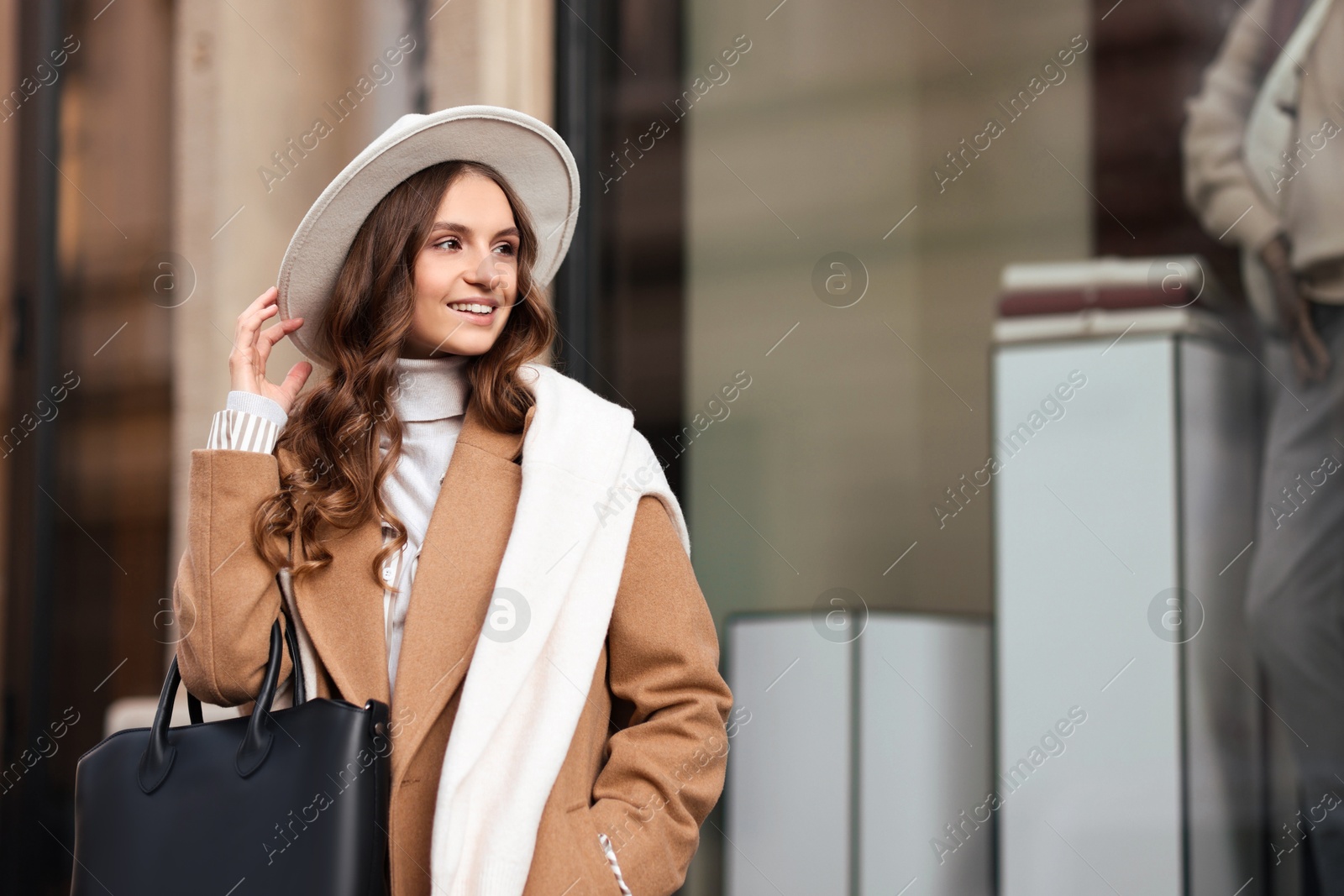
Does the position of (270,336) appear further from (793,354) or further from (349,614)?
(793,354)

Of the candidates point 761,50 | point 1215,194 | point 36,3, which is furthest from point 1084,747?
point 36,3

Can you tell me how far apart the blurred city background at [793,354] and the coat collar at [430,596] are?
1256 mm

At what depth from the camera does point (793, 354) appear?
109 inches

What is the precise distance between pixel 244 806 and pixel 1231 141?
227cm

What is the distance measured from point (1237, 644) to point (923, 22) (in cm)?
162

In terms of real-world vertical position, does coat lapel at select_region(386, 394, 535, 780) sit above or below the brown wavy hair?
below

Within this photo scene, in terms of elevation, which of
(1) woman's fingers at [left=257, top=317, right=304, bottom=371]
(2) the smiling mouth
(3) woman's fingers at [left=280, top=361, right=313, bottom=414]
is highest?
(2) the smiling mouth

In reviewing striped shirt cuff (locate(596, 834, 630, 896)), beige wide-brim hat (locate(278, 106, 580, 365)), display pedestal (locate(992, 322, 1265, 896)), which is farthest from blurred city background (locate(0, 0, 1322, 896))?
striped shirt cuff (locate(596, 834, 630, 896))

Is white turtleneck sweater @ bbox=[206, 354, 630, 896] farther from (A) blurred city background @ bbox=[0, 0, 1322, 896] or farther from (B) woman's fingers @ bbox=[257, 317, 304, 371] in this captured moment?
(A) blurred city background @ bbox=[0, 0, 1322, 896]

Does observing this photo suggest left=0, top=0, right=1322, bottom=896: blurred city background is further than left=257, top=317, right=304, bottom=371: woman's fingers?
Yes

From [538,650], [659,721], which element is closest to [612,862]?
[659,721]

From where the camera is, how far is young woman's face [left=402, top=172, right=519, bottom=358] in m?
1.68

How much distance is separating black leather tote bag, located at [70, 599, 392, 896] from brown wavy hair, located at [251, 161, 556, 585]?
0.26 meters

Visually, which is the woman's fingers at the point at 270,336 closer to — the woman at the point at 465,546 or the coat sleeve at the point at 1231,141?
the woman at the point at 465,546
